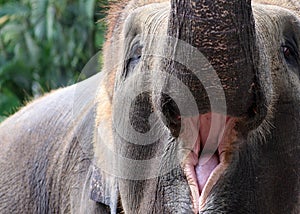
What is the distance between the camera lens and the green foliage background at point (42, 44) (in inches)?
278

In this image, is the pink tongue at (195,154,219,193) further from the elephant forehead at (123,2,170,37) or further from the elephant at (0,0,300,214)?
the elephant forehead at (123,2,170,37)

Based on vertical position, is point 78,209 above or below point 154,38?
below

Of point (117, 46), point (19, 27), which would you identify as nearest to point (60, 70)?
point (19, 27)

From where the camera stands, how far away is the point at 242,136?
2258 millimetres

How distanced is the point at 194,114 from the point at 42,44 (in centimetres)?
565

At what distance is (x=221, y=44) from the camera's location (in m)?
2.01

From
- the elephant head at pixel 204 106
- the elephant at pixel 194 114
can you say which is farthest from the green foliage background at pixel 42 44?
the elephant head at pixel 204 106

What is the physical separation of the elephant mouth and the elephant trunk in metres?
0.10

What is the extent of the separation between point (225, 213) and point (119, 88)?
22.4 inches

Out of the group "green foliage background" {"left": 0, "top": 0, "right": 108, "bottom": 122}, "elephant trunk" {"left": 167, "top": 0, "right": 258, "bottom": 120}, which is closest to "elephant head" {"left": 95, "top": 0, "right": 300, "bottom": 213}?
"elephant trunk" {"left": 167, "top": 0, "right": 258, "bottom": 120}

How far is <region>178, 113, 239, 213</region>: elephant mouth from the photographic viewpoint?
2211 mm

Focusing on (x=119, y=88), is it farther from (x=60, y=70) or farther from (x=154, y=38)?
(x=60, y=70)

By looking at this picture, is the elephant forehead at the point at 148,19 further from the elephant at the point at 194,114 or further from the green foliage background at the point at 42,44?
the green foliage background at the point at 42,44

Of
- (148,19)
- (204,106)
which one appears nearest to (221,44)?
(204,106)
